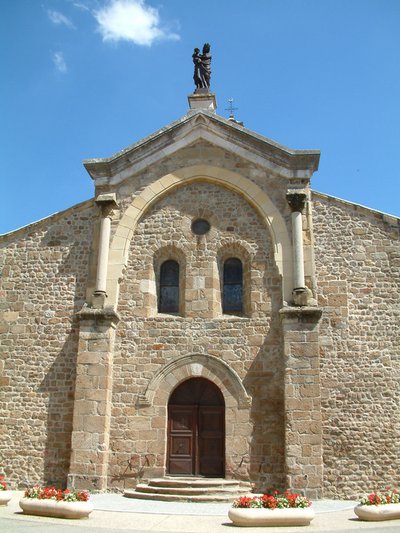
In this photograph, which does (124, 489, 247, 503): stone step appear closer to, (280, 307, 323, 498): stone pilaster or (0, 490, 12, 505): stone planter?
(280, 307, 323, 498): stone pilaster

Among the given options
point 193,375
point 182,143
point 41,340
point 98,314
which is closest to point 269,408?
point 193,375

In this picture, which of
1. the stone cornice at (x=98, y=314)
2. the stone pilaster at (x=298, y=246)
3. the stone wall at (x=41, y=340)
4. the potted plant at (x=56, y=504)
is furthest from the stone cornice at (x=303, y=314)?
the potted plant at (x=56, y=504)

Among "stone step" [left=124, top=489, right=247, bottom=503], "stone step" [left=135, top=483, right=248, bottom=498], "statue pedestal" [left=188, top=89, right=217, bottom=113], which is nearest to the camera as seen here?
"stone step" [left=124, top=489, right=247, bottom=503]

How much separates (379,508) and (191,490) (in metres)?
4.49

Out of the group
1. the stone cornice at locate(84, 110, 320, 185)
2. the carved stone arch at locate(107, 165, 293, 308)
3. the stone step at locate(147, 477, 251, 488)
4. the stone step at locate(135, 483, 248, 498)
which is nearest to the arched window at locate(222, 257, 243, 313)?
the carved stone arch at locate(107, 165, 293, 308)

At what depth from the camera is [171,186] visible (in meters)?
17.0

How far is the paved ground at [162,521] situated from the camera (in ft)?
32.1

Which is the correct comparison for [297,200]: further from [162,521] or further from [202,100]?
[162,521]

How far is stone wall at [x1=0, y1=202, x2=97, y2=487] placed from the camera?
601 inches

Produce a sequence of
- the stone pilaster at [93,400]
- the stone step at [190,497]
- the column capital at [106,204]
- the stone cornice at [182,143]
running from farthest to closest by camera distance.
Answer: the stone cornice at [182,143] → the column capital at [106,204] → the stone pilaster at [93,400] → the stone step at [190,497]

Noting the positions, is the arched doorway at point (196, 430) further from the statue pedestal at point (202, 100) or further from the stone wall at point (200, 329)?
the statue pedestal at point (202, 100)

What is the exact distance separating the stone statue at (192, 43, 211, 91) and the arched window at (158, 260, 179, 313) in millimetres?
6386

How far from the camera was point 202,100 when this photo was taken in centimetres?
1895

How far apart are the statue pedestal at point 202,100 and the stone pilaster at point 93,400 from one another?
7.47m
